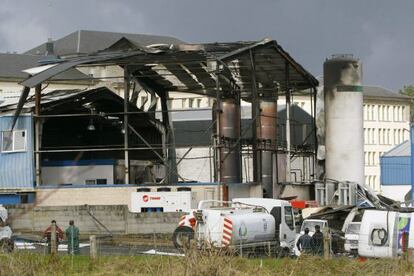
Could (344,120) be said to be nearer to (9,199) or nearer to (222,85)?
(222,85)

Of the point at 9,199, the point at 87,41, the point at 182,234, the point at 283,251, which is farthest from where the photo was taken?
the point at 87,41

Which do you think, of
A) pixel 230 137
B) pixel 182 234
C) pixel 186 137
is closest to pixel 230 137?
pixel 230 137

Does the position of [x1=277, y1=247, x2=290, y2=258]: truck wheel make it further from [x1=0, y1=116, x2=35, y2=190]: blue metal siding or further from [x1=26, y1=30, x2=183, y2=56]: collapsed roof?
[x1=26, y1=30, x2=183, y2=56]: collapsed roof

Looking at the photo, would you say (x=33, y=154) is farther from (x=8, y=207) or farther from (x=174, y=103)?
(x=174, y=103)

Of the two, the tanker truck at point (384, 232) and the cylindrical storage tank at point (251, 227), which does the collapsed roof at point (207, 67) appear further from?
the tanker truck at point (384, 232)

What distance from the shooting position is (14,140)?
167 feet

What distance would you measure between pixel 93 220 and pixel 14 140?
10.2m

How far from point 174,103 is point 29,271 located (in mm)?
95200

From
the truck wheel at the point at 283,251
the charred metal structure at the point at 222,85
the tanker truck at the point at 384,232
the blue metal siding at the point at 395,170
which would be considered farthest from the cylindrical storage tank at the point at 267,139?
the blue metal siding at the point at 395,170

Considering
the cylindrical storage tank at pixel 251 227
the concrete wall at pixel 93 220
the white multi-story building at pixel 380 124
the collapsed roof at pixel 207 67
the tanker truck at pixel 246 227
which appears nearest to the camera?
the tanker truck at pixel 246 227

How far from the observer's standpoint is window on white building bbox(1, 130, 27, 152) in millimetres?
50656

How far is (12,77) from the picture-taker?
11050cm

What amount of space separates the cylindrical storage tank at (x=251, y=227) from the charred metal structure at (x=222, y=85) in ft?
46.7

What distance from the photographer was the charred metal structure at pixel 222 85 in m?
48.3
